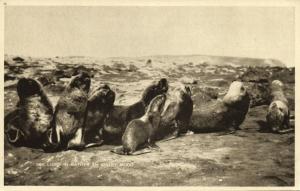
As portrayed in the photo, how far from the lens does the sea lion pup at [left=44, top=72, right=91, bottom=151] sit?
10.4ft

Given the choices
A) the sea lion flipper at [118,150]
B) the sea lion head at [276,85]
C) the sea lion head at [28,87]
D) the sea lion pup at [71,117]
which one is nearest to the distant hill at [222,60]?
the sea lion head at [276,85]

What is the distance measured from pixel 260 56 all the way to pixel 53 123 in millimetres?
1336

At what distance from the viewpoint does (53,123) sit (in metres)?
3.17

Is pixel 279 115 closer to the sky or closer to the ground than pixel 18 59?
closer to the ground

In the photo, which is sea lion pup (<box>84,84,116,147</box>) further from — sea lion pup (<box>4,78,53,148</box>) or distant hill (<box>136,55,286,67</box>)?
distant hill (<box>136,55,286,67</box>)

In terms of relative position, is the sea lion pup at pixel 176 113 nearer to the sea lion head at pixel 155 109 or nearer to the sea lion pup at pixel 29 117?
the sea lion head at pixel 155 109

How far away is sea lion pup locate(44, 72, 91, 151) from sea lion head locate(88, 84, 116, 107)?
0.14 ft

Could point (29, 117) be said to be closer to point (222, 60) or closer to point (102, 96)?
point (102, 96)

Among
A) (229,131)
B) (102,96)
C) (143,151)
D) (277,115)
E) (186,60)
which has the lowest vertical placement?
(143,151)

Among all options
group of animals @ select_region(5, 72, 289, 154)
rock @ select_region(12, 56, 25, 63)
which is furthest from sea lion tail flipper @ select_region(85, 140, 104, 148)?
rock @ select_region(12, 56, 25, 63)

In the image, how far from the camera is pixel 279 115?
3164mm

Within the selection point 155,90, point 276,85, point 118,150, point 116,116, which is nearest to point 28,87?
point 116,116

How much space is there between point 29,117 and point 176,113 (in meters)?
0.90

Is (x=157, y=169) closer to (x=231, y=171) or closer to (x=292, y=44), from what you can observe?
(x=231, y=171)
